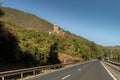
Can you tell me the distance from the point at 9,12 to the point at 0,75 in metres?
147

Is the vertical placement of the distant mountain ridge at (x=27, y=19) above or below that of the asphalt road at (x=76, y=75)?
above

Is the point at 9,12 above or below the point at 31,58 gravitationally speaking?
above

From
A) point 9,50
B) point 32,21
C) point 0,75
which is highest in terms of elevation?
point 32,21

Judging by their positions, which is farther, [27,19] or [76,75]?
[27,19]

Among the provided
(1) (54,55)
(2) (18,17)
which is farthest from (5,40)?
(2) (18,17)

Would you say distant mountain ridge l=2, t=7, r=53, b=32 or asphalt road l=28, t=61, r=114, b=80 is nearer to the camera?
asphalt road l=28, t=61, r=114, b=80

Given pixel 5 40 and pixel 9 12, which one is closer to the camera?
pixel 5 40

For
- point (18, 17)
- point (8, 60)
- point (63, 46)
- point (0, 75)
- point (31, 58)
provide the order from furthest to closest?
1. point (18, 17)
2. point (63, 46)
3. point (31, 58)
4. point (8, 60)
5. point (0, 75)

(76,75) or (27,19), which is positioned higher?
(27,19)

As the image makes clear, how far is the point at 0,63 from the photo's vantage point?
1213 inches

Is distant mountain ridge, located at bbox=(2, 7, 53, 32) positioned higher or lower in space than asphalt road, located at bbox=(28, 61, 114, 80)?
higher

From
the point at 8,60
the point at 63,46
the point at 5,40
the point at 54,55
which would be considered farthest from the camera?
the point at 63,46

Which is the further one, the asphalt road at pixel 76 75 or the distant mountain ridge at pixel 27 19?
the distant mountain ridge at pixel 27 19

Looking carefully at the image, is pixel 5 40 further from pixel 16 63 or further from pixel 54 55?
pixel 54 55
